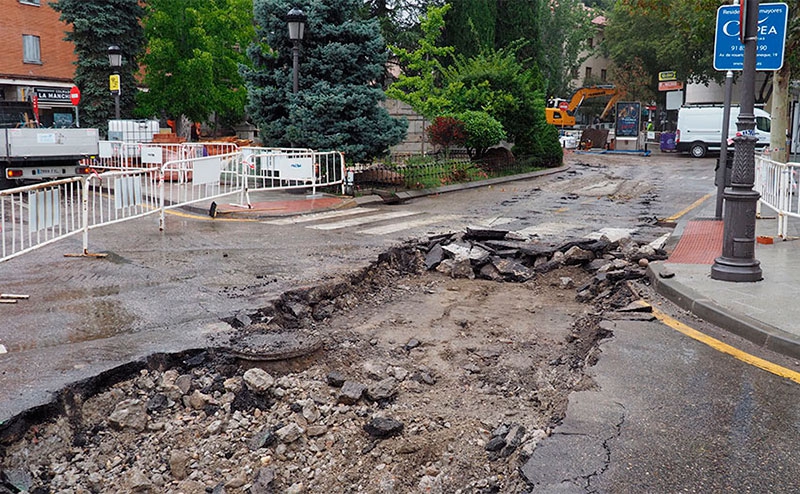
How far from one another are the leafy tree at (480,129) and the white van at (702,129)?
18.4 meters

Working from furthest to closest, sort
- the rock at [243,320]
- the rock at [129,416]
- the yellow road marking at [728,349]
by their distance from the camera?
the rock at [243,320], the yellow road marking at [728,349], the rock at [129,416]

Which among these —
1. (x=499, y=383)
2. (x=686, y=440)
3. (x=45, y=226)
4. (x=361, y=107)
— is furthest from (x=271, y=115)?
(x=686, y=440)

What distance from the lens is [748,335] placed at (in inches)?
257

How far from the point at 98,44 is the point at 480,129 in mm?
20521

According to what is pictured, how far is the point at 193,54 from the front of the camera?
31.3 metres

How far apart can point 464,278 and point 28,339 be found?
209 inches

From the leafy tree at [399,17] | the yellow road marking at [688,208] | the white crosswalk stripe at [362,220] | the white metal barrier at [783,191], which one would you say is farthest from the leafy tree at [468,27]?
the white metal barrier at [783,191]

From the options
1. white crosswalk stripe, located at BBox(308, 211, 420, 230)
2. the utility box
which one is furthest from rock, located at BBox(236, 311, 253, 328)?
the utility box

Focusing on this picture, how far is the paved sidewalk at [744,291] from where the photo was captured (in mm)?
6484

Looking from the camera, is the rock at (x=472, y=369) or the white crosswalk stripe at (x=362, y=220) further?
the white crosswalk stripe at (x=362, y=220)

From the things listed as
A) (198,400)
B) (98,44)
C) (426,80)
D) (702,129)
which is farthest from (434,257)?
(702,129)

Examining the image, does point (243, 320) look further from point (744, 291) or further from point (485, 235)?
point (744, 291)

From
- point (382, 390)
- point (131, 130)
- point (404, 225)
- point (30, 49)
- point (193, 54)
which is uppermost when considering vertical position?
point (30, 49)

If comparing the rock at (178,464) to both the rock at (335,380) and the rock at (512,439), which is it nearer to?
the rock at (335,380)
